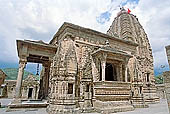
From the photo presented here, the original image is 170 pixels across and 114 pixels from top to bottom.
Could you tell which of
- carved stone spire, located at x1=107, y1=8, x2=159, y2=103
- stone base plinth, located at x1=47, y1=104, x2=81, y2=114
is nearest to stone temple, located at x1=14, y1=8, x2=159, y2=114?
stone base plinth, located at x1=47, y1=104, x2=81, y2=114

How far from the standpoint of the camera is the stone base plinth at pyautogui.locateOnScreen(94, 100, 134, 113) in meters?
9.20

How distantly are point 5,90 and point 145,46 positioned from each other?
34.5m

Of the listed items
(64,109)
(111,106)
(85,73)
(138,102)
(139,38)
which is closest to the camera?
(64,109)

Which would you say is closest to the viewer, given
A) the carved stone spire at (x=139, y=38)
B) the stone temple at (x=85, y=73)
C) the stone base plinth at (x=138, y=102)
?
the stone temple at (x=85, y=73)

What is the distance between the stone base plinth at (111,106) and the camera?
9200mm

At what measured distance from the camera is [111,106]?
966cm

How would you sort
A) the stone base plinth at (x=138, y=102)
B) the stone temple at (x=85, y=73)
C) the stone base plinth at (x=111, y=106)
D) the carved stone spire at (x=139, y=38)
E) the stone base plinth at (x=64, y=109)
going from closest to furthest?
the stone base plinth at (x=64, y=109) → the stone base plinth at (x=111, y=106) → the stone temple at (x=85, y=73) → the stone base plinth at (x=138, y=102) → the carved stone spire at (x=139, y=38)

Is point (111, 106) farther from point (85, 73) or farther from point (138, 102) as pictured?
point (138, 102)

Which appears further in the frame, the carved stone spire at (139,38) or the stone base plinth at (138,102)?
the carved stone spire at (139,38)

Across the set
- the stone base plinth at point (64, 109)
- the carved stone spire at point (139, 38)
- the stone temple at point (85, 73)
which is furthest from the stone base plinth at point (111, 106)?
the carved stone spire at point (139, 38)

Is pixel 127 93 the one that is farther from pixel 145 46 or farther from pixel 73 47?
pixel 145 46

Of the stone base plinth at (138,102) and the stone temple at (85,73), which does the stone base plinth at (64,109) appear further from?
the stone base plinth at (138,102)

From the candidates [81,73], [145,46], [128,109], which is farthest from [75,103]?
[145,46]

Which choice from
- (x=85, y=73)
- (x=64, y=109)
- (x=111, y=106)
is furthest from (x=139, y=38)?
(x=64, y=109)
